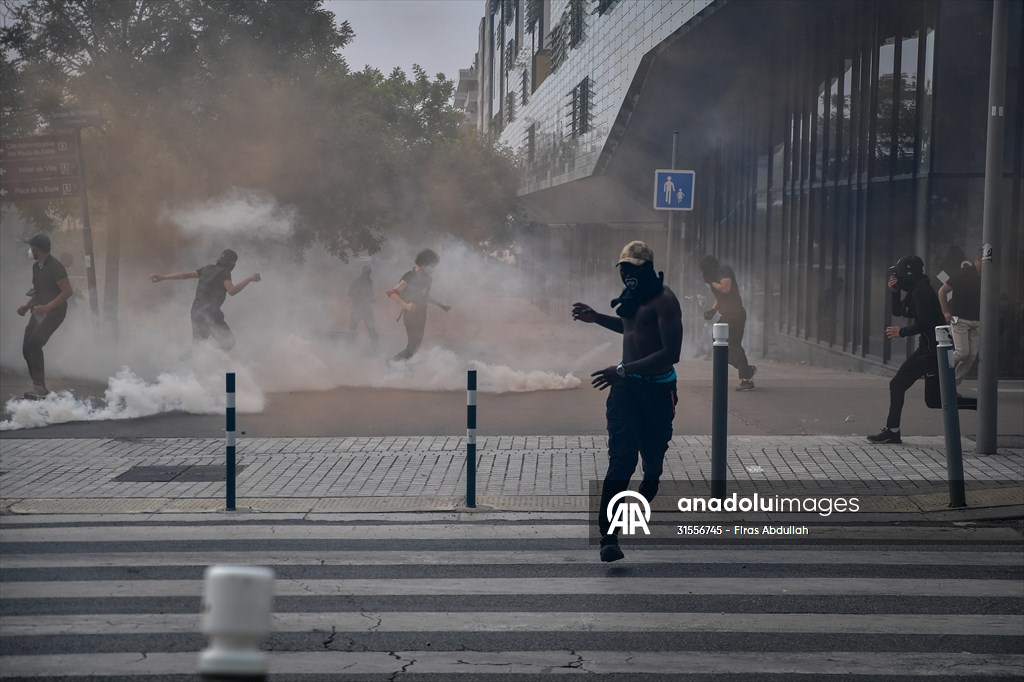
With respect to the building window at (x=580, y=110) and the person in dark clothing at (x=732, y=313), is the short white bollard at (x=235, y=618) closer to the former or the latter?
the person in dark clothing at (x=732, y=313)

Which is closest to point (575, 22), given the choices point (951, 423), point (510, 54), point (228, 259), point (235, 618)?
point (510, 54)

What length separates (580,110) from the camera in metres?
33.7

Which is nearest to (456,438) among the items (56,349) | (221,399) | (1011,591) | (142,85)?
(221,399)

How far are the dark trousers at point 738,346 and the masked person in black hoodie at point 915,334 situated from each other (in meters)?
3.92

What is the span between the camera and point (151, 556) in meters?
6.77

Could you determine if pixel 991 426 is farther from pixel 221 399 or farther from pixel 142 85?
pixel 142 85

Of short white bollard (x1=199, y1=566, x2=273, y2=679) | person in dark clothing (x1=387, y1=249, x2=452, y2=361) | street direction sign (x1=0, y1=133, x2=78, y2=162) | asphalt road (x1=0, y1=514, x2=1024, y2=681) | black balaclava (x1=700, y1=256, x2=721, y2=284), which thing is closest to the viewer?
short white bollard (x1=199, y1=566, x2=273, y2=679)

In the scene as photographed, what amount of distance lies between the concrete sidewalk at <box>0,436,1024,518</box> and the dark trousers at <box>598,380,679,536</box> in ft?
5.41

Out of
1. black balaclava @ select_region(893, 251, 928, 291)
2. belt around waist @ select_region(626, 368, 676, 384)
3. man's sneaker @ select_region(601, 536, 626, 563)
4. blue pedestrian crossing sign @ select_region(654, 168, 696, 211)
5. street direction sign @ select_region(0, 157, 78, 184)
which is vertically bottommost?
man's sneaker @ select_region(601, 536, 626, 563)

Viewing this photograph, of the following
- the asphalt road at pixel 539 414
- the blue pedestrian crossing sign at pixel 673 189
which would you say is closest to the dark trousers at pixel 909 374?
the asphalt road at pixel 539 414

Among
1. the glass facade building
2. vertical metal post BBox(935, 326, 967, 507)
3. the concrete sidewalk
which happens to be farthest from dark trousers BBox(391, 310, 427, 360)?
vertical metal post BBox(935, 326, 967, 507)

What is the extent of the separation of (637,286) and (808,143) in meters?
15.1

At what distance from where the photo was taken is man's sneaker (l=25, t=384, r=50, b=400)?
43.0ft

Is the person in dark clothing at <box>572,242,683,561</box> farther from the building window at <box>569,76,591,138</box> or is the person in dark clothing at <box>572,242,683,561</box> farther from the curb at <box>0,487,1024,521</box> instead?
the building window at <box>569,76,591,138</box>
